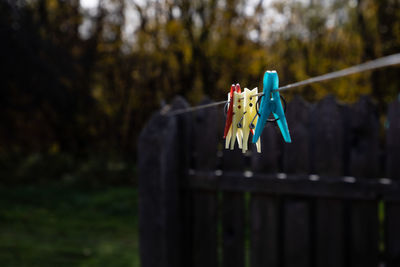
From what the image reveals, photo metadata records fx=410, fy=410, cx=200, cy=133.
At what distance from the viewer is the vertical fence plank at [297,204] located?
9.20 ft

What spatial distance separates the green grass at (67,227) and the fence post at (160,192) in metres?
1.85

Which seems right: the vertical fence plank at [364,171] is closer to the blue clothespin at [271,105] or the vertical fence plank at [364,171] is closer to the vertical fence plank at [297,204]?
the vertical fence plank at [297,204]

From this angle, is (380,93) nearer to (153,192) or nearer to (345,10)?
(345,10)

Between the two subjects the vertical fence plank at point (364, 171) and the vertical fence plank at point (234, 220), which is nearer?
the vertical fence plank at point (364, 171)

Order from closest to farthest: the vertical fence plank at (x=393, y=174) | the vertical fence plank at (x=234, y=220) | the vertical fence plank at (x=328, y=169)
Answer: the vertical fence plank at (x=393, y=174) < the vertical fence plank at (x=328, y=169) < the vertical fence plank at (x=234, y=220)

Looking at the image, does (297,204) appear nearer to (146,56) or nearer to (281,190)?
(281,190)

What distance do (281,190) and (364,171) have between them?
0.56 m

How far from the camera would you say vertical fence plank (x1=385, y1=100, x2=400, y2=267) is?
2619 mm

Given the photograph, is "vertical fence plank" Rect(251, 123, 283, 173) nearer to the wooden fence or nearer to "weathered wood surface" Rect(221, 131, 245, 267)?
the wooden fence

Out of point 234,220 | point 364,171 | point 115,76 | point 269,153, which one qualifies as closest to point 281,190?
point 269,153

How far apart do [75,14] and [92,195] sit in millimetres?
5346

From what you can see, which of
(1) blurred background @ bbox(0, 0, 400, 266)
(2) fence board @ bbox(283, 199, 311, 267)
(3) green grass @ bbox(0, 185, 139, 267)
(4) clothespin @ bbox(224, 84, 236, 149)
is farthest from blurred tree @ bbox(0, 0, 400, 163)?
(4) clothespin @ bbox(224, 84, 236, 149)

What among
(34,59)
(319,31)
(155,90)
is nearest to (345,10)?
(319,31)

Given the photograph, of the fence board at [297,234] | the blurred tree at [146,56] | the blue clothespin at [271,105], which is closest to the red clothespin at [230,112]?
the blue clothespin at [271,105]
